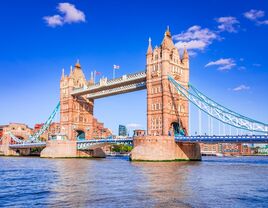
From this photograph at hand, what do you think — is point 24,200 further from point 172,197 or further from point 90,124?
point 90,124

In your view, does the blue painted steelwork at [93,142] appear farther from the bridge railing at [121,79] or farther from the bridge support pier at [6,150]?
the bridge support pier at [6,150]

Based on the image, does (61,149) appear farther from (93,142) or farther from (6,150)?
(6,150)

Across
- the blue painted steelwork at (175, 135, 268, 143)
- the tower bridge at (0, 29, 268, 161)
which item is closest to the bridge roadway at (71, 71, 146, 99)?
the tower bridge at (0, 29, 268, 161)

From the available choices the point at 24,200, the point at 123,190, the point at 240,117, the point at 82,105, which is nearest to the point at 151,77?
the point at 240,117

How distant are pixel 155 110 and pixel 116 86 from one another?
13270mm

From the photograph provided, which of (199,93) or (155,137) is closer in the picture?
(155,137)

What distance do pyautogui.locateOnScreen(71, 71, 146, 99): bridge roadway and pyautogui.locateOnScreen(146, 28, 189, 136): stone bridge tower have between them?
3912mm

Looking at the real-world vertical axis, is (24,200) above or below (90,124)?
below

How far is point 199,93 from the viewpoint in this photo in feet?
221

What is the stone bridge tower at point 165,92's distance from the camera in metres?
67.3

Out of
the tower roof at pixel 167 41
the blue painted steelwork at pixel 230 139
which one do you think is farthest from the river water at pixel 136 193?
the tower roof at pixel 167 41

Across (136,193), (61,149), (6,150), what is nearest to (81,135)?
(61,149)

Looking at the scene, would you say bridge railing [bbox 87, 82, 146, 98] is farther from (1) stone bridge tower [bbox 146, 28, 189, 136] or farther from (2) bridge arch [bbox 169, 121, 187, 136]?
(2) bridge arch [bbox 169, 121, 187, 136]

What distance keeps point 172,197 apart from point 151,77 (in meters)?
50.0
